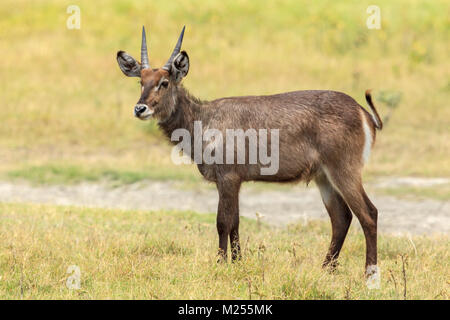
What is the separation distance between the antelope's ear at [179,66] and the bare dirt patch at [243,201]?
4.80 metres

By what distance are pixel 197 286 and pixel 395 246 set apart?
3567mm

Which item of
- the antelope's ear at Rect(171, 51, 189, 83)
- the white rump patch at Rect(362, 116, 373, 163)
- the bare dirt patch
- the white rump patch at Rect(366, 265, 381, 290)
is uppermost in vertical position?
the antelope's ear at Rect(171, 51, 189, 83)

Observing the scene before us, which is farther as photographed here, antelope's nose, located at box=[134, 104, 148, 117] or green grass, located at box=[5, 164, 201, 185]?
green grass, located at box=[5, 164, 201, 185]

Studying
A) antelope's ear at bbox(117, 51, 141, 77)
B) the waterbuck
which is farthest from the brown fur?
antelope's ear at bbox(117, 51, 141, 77)

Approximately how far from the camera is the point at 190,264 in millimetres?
7344

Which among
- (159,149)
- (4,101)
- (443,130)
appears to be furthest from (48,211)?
(443,130)

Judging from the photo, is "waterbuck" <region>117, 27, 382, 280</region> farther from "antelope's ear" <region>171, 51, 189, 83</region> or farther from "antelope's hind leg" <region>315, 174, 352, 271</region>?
"antelope's hind leg" <region>315, 174, 352, 271</region>

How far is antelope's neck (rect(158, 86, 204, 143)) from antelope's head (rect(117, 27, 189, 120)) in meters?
0.11

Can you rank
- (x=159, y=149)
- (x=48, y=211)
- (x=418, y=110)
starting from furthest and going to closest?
(x=418, y=110)
(x=159, y=149)
(x=48, y=211)

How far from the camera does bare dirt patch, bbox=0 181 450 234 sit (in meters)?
12.5

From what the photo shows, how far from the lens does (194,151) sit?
773cm

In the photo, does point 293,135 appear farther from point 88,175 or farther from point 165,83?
point 88,175
